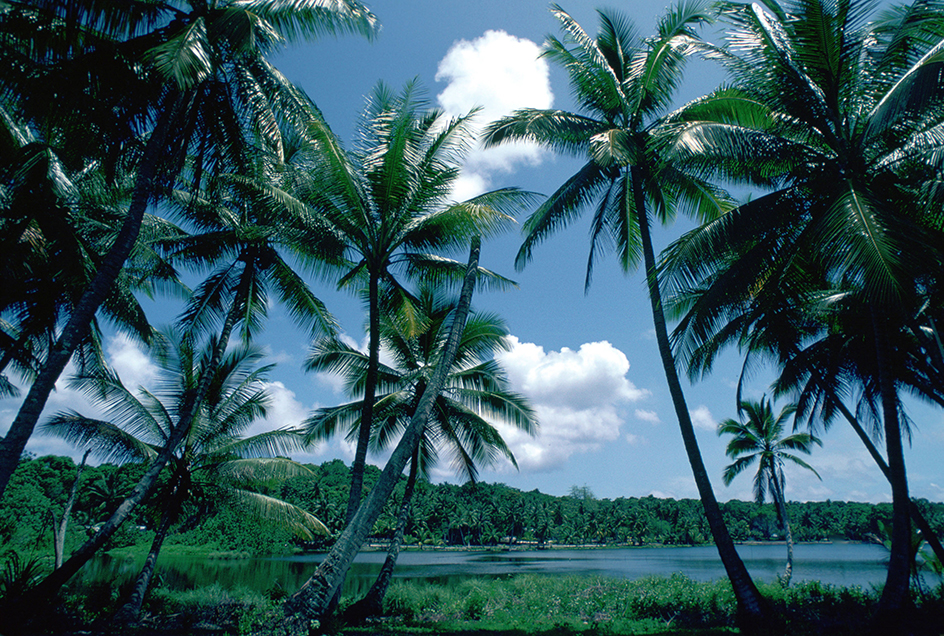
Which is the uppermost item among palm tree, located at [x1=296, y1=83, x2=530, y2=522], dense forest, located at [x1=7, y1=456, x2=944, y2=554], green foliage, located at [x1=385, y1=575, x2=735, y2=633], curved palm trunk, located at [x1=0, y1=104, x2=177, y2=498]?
palm tree, located at [x1=296, y1=83, x2=530, y2=522]

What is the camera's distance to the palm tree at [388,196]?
365 inches

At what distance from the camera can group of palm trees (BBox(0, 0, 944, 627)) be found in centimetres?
706

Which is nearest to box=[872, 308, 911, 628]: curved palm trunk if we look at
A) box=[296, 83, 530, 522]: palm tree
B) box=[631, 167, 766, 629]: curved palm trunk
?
box=[631, 167, 766, 629]: curved palm trunk

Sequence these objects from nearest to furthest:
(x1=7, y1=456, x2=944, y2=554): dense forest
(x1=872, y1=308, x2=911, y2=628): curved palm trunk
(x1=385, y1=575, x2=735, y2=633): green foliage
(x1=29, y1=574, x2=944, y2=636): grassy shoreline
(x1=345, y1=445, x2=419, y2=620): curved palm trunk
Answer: (x1=872, y1=308, x2=911, y2=628): curved palm trunk, (x1=29, y1=574, x2=944, y2=636): grassy shoreline, (x1=385, y1=575, x2=735, y2=633): green foliage, (x1=345, y1=445, x2=419, y2=620): curved palm trunk, (x1=7, y1=456, x2=944, y2=554): dense forest

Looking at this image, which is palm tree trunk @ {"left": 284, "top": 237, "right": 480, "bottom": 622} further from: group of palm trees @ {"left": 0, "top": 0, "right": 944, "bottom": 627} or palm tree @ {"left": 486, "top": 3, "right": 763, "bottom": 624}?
palm tree @ {"left": 486, "top": 3, "right": 763, "bottom": 624}

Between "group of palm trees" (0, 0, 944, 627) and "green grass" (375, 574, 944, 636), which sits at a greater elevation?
"group of palm trees" (0, 0, 944, 627)

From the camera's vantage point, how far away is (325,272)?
35.9 feet

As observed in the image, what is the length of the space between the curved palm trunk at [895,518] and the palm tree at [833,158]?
0.02 m

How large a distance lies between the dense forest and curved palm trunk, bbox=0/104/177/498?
8.11 meters

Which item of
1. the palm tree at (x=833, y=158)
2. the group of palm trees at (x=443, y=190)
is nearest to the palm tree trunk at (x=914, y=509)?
the group of palm trees at (x=443, y=190)

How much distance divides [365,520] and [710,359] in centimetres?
872

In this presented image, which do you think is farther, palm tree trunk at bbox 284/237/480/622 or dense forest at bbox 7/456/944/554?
dense forest at bbox 7/456/944/554

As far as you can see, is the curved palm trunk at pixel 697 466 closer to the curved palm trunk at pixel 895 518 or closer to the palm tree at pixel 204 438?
the curved palm trunk at pixel 895 518

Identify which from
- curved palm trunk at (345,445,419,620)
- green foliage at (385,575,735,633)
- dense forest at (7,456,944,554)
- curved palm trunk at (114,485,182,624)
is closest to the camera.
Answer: curved palm trunk at (114,485,182,624)
